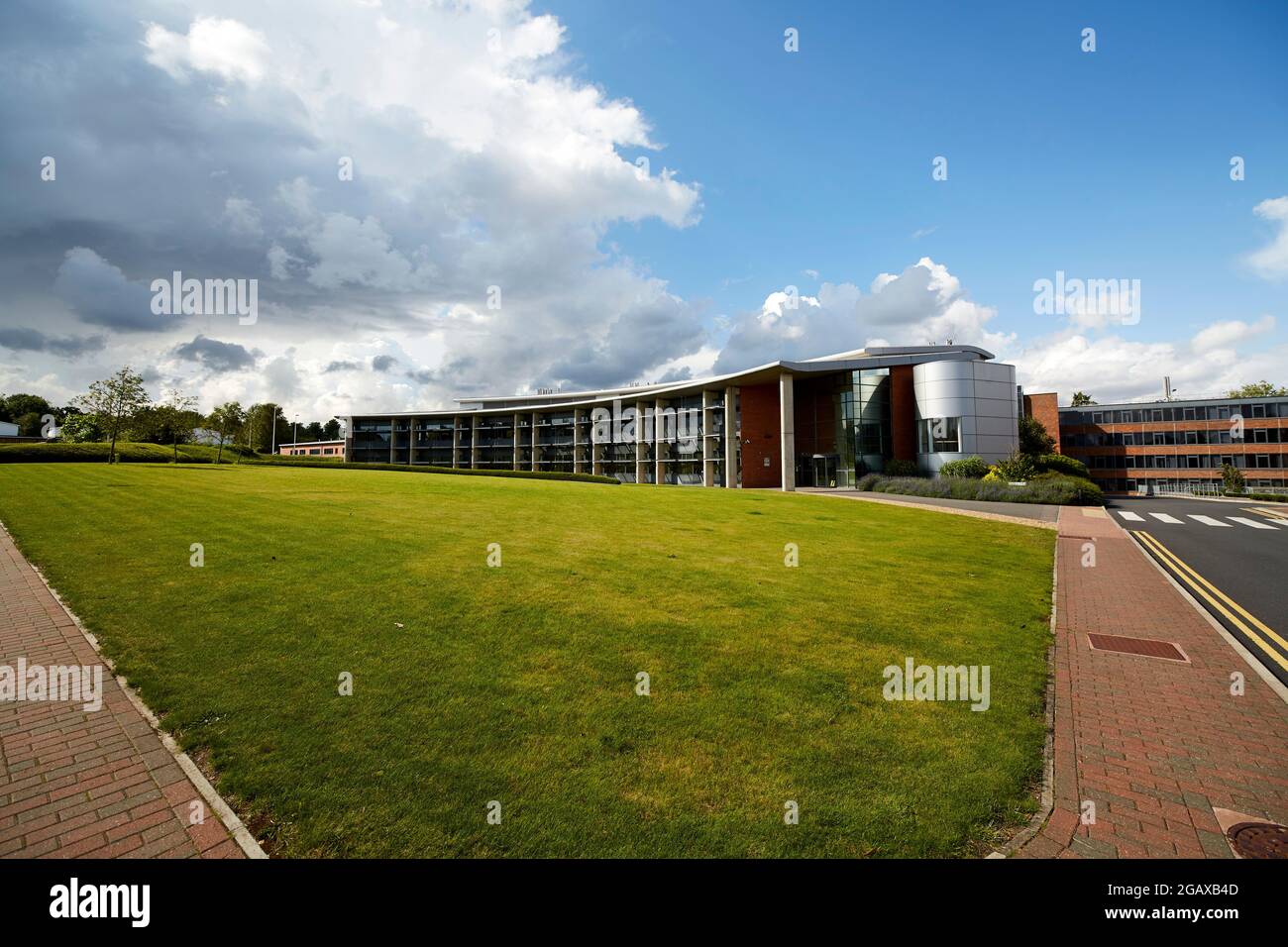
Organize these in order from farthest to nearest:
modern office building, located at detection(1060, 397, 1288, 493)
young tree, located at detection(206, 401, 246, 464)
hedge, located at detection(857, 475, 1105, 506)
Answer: young tree, located at detection(206, 401, 246, 464), modern office building, located at detection(1060, 397, 1288, 493), hedge, located at detection(857, 475, 1105, 506)

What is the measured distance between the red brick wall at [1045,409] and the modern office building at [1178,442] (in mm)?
16854

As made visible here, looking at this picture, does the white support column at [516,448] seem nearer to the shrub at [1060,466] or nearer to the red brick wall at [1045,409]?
the shrub at [1060,466]

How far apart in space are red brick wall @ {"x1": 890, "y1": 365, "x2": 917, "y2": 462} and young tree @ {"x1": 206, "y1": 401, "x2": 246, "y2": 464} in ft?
272

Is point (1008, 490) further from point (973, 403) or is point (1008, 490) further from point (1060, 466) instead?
point (1060, 466)

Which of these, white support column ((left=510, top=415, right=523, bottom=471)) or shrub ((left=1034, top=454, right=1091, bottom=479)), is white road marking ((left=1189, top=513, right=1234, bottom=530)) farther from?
white support column ((left=510, top=415, right=523, bottom=471))

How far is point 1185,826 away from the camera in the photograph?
4.11 meters

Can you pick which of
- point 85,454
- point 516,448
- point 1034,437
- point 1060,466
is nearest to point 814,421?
point 1060,466

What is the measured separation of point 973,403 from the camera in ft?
143

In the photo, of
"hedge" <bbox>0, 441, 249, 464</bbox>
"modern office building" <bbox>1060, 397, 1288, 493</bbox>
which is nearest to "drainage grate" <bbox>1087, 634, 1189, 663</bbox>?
"hedge" <bbox>0, 441, 249, 464</bbox>

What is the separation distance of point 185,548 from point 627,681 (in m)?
9.81

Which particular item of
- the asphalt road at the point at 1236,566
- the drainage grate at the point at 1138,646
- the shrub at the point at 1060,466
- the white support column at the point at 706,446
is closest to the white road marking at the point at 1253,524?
the asphalt road at the point at 1236,566

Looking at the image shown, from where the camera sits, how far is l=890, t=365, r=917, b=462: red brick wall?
46.2 m

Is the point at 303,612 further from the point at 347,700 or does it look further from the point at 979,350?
the point at 979,350

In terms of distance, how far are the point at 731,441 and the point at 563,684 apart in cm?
4596
